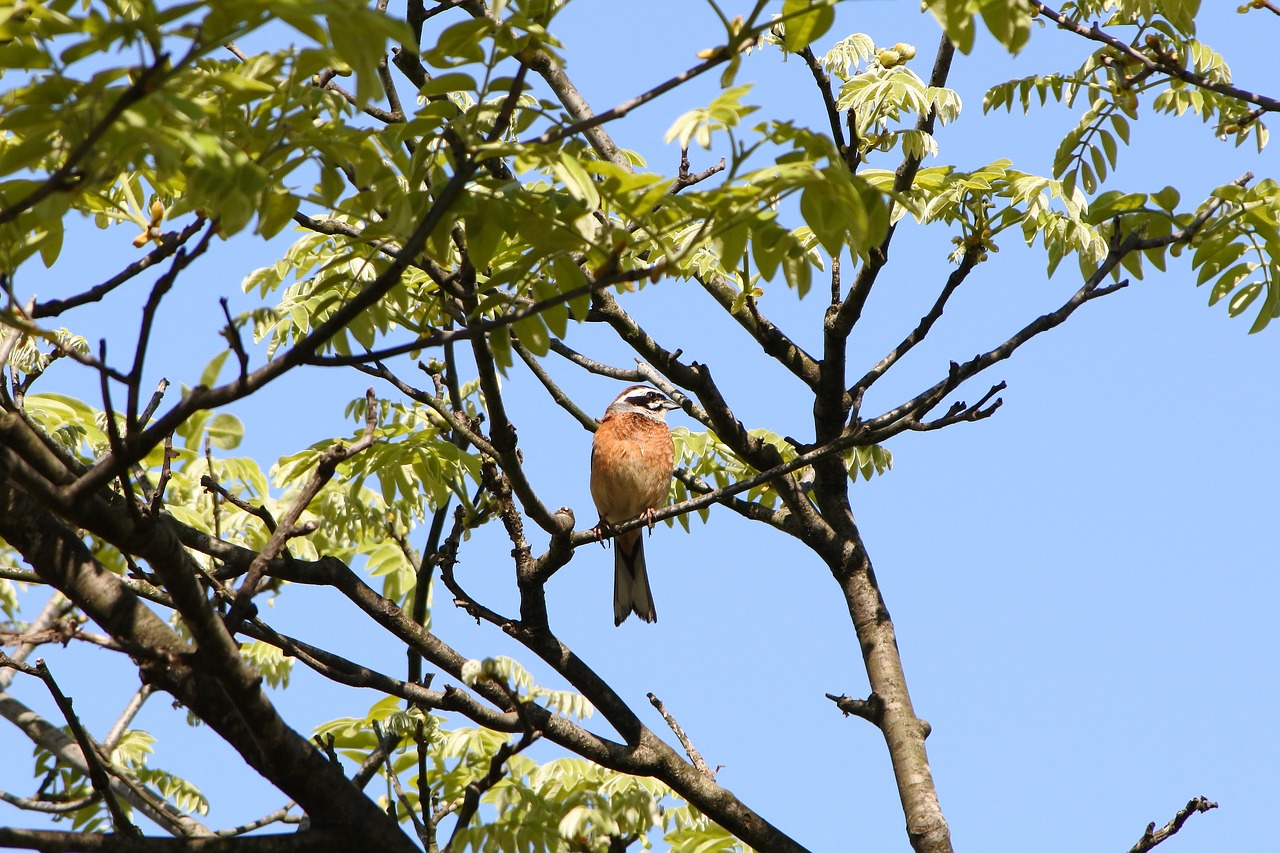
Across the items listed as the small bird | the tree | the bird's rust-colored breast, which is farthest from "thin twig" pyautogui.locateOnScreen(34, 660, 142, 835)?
the small bird

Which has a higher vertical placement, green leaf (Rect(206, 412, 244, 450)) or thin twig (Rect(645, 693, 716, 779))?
green leaf (Rect(206, 412, 244, 450))

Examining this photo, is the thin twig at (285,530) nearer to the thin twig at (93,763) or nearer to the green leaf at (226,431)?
the thin twig at (93,763)

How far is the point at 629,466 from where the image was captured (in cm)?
910

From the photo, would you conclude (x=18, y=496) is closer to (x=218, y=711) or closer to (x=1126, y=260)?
(x=218, y=711)

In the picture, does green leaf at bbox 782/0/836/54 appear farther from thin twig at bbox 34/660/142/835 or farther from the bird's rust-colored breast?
the bird's rust-colored breast

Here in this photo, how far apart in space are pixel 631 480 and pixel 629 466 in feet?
0.37

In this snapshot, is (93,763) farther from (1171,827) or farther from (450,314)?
(1171,827)

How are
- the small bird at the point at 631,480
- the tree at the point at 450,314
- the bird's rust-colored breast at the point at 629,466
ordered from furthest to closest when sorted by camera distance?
the small bird at the point at 631,480 < the bird's rust-colored breast at the point at 629,466 < the tree at the point at 450,314

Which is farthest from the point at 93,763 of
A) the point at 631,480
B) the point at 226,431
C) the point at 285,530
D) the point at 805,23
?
the point at 631,480

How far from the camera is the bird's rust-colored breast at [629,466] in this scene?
8.78 metres

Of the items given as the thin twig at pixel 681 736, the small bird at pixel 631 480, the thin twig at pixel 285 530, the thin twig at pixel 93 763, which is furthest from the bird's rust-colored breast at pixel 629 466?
the thin twig at pixel 93 763

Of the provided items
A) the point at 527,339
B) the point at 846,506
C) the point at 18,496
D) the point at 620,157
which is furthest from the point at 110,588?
the point at 846,506

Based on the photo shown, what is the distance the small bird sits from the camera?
891cm

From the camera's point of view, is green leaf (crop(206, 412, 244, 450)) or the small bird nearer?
green leaf (crop(206, 412, 244, 450))
